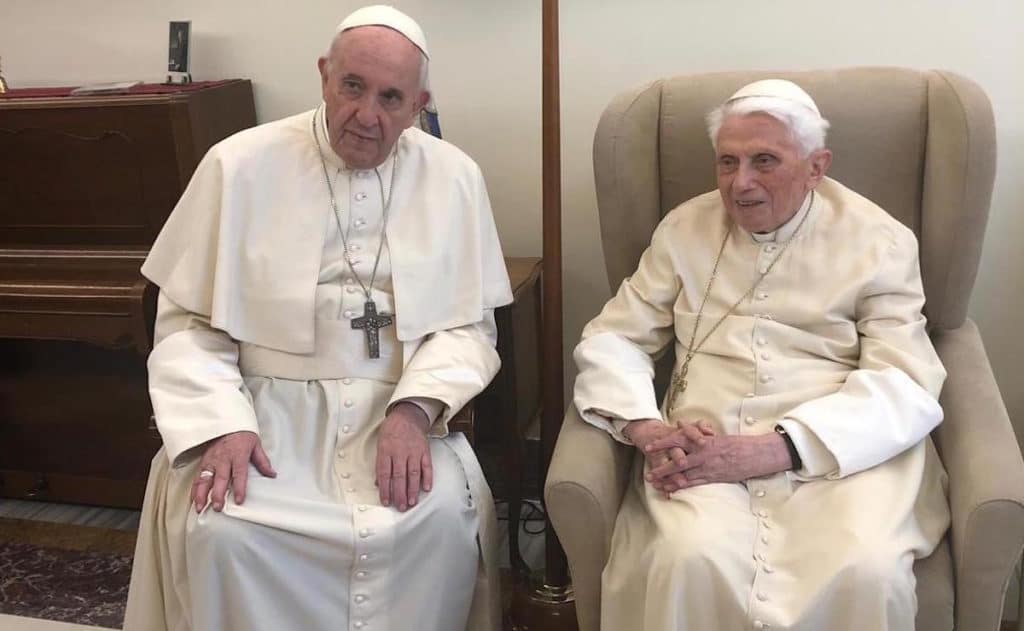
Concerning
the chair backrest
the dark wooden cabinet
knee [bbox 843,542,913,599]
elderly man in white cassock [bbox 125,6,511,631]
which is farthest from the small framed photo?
knee [bbox 843,542,913,599]

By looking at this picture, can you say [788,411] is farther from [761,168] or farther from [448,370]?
[448,370]

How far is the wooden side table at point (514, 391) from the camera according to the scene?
2.47 metres

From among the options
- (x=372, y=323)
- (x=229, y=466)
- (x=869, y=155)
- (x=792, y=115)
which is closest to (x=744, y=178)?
(x=792, y=115)

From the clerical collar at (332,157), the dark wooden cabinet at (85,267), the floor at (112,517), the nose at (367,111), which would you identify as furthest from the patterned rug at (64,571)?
the nose at (367,111)

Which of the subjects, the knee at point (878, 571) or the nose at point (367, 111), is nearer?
the knee at point (878, 571)

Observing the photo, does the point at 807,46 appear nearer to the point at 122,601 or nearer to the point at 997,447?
the point at 997,447

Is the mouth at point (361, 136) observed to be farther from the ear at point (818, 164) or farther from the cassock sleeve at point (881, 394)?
the cassock sleeve at point (881, 394)

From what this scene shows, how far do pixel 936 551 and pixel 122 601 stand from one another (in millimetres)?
2031

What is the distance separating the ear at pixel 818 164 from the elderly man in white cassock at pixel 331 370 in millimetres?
704

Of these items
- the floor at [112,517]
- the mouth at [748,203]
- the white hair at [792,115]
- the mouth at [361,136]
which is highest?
the white hair at [792,115]

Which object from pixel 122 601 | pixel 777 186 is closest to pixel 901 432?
pixel 777 186

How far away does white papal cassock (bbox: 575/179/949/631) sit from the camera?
5.50ft

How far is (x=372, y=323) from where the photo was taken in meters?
2.11

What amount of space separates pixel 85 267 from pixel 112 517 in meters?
0.81
